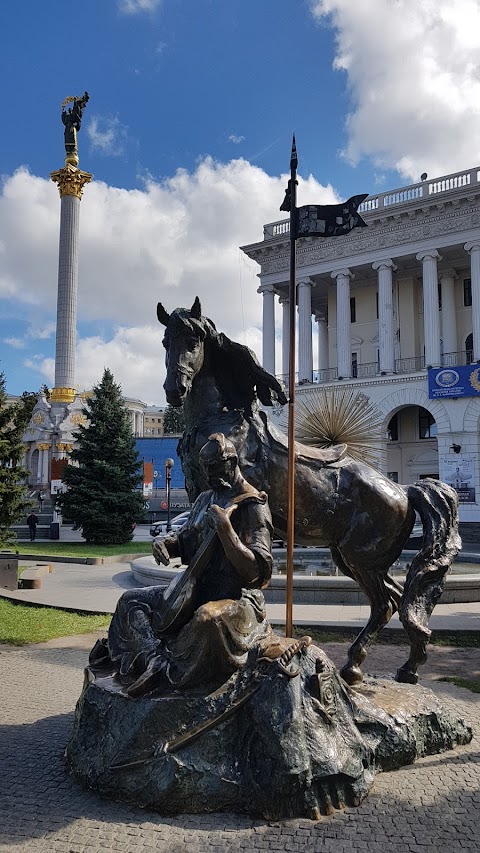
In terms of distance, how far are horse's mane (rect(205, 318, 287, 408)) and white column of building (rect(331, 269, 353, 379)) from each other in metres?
36.4

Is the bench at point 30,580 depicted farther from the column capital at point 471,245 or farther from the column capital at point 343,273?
the column capital at point 471,245

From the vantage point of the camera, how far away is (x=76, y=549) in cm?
2667

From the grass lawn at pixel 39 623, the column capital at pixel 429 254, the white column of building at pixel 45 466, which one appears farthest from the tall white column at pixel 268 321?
the grass lawn at pixel 39 623

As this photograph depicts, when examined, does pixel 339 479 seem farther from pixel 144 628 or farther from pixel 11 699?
pixel 11 699

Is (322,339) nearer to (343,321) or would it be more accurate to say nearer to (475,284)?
(343,321)

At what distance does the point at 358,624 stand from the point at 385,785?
209 inches

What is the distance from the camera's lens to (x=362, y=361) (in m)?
45.8

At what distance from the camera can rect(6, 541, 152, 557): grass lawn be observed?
23902 mm

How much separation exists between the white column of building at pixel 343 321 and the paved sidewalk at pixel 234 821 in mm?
37553

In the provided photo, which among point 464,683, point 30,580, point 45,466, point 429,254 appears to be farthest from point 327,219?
point 45,466

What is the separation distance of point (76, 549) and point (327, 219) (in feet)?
77.5

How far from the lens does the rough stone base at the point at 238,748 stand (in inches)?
141

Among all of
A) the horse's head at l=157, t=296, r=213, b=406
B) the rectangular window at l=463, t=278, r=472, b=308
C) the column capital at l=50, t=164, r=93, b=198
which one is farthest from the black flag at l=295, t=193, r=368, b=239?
the column capital at l=50, t=164, r=93, b=198

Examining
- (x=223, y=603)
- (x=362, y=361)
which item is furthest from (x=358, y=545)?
(x=362, y=361)
